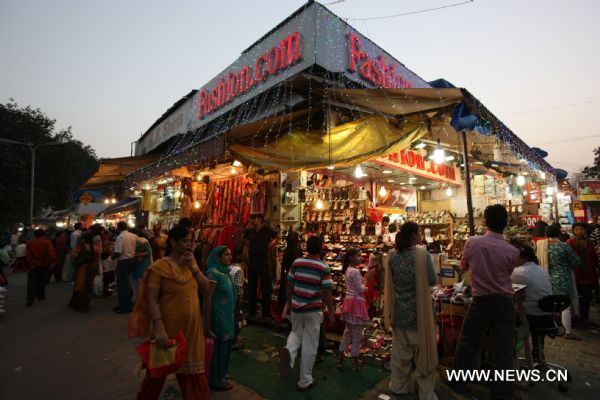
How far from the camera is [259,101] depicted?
9406mm

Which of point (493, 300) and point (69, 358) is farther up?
point (493, 300)

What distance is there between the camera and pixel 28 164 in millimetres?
24359

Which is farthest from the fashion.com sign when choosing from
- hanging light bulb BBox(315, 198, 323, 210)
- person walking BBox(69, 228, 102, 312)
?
person walking BBox(69, 228, 102, 312)

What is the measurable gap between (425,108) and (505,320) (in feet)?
10.9

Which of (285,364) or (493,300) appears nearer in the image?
(493,300)

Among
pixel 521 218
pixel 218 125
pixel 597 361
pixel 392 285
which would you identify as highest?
pixel 218 125

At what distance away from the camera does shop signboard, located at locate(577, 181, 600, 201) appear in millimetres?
21344

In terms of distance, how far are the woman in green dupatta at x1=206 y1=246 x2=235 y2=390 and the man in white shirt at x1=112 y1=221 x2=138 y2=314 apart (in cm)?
489

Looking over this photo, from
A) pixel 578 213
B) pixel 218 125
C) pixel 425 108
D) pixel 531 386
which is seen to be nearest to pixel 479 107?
pixel 425 108

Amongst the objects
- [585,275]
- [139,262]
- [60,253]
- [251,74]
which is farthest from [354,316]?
[60,253]

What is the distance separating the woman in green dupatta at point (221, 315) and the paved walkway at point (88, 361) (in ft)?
0.66

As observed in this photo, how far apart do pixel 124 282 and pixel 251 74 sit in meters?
6.73

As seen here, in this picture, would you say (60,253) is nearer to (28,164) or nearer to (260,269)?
(260,269)

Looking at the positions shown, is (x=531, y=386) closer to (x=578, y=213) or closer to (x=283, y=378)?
(x=283, y=378)
